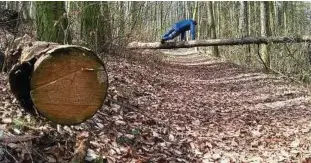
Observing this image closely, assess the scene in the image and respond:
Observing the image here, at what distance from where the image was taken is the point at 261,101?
8.48m

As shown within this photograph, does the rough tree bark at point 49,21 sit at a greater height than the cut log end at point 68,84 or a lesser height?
greater

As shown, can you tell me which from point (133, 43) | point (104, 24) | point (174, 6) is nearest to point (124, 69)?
point (104, 24)

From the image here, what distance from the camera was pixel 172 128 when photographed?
18.7 feet

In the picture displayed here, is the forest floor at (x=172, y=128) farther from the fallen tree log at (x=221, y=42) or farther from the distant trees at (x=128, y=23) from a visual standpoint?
the fallen tree log at (x=221, y=42)

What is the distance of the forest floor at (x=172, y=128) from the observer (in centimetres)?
377

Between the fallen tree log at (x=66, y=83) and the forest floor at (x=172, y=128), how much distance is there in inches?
18.2

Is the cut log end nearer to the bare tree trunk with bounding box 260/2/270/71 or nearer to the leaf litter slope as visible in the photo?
the leaf litter slope

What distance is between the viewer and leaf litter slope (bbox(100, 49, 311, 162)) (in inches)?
191

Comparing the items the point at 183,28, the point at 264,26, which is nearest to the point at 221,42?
the point at 264,26

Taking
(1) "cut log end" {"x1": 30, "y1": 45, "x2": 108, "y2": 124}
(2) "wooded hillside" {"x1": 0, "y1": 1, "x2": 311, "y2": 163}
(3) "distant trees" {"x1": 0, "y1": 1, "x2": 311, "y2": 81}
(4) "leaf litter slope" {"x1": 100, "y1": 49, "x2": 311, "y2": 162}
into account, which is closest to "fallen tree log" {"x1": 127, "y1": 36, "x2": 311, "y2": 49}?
(2) "wooded hillside" {"x1": 0, "y1": 1, "x2": 311, "y2": 163}

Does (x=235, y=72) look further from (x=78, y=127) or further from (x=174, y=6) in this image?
(x=174, y=6)

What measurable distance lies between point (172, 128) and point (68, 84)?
2702 millimetres

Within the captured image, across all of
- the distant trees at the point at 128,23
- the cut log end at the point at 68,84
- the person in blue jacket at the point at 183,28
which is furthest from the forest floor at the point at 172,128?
the person in blue jacket at the point at 183,28

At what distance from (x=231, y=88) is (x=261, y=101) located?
77.1 inches
